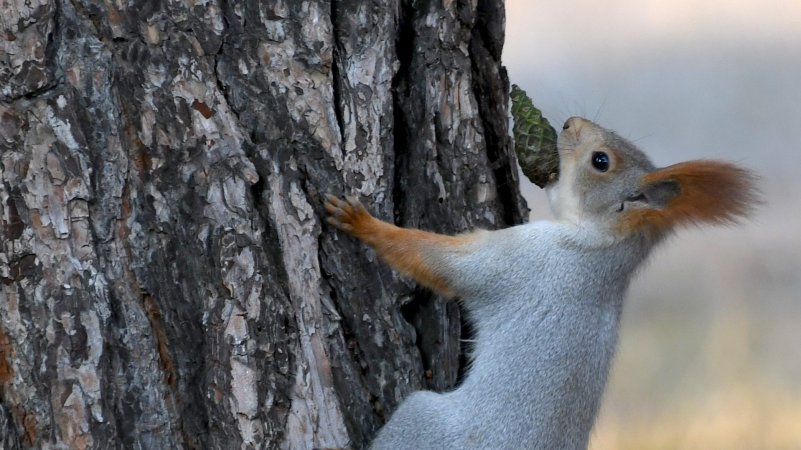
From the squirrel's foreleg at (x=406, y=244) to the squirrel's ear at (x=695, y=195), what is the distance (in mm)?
498

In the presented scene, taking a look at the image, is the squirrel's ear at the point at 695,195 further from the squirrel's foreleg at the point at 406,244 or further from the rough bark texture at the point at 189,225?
the rough bark texture at the point at 189,225

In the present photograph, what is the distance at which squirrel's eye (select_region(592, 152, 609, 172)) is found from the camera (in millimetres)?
2986

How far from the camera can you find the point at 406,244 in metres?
2.50

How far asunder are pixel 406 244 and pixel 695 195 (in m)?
0.75

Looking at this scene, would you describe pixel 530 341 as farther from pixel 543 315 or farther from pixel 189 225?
pixel 189 225

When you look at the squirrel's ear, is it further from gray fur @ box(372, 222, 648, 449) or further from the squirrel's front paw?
the squirrel's front paw

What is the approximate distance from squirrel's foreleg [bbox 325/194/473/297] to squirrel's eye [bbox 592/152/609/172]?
1.65ft

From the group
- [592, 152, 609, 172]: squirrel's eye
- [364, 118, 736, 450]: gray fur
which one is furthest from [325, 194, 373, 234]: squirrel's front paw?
[592, 152, 609, 172]: squirrel's eye

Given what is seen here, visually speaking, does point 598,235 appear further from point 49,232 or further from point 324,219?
point 49,232

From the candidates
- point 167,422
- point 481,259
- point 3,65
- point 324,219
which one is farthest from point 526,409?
point 3,65

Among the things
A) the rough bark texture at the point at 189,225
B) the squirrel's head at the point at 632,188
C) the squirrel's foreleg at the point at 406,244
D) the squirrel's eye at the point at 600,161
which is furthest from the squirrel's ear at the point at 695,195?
the rough bark texture at the point at 189,225

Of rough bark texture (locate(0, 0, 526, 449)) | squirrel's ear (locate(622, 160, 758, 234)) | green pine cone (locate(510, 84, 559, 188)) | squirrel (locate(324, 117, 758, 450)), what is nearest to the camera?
rough bark texture (locate(0, 0, 526, 449))

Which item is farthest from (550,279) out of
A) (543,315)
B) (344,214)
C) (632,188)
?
(344,214)

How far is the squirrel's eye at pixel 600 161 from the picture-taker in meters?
2.99
